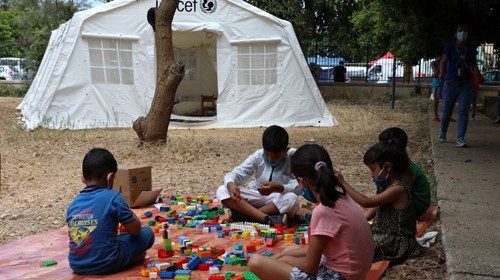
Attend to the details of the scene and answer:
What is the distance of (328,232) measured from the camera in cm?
279

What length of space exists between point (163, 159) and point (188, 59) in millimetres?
9596

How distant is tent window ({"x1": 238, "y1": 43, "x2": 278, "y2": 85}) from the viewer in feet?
43.2

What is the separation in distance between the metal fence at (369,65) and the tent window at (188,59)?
6014 millimetres

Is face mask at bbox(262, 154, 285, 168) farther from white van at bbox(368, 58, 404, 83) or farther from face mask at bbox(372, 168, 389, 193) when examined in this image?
white van at bbox(368, 58, 404, 83)

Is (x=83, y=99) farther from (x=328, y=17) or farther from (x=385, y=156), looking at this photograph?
(x=328, y=17)

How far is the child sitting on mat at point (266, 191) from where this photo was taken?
4.93m

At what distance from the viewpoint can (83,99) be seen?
12531 mm

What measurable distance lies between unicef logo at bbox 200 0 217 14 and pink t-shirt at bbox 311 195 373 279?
10.6 meters

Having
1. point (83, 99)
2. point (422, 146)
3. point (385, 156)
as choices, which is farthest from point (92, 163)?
point (83, 99)

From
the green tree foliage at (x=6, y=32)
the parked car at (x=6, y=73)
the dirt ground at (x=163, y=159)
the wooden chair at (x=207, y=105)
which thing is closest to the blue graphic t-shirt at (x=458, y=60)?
the dirt ground at (x=163, y=159)

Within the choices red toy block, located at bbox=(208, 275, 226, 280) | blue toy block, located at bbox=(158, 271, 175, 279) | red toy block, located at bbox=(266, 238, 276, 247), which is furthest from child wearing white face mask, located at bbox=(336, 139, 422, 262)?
blue toy block, located at bbox=(158, 271, 175, 279)

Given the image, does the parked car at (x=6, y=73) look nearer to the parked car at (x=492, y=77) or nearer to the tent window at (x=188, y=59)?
the tent window at (x=188, y=59)

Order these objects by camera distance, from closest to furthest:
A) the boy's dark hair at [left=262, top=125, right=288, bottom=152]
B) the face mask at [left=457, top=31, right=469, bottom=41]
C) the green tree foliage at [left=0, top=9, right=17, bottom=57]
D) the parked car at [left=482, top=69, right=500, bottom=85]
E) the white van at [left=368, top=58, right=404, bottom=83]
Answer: the boy's dark hair at [left=262, top=125, right=288, bottom=152], the face mask at [left=457, top=31, right=469, bottom=41], the parked car at [left=482, top=69, right=500, bottom=85], the white van at [left=368, top=58, right=404, bottom=83], the green tree foliage at [left=0, top=9, right=17, bottom=57]

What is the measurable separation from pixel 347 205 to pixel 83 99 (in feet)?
34.7
